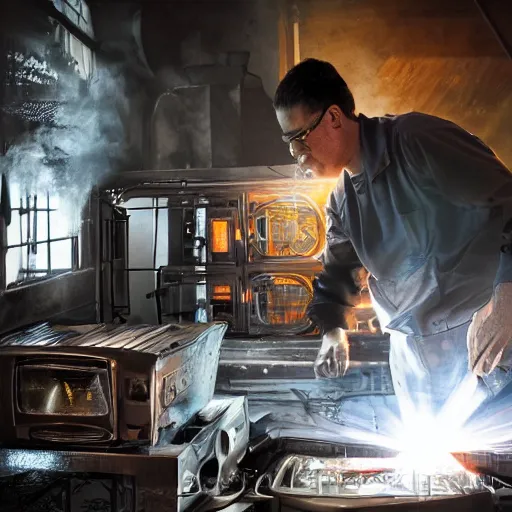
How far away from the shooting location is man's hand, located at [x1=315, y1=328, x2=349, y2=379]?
8.93ft

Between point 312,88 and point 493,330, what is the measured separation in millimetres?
1176

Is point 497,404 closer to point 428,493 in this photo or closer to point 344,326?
point 428,493

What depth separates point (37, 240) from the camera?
421cm

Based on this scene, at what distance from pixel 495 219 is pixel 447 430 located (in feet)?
4.40

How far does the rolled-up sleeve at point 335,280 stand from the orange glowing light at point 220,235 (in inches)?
84.3

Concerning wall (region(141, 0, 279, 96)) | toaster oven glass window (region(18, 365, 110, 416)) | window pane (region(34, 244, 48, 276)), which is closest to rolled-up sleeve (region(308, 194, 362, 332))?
toaster oven glass window (region(18, 365, 110, 416))

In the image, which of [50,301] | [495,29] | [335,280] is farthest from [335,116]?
[495,29]

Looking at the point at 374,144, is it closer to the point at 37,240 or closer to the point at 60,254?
the point at 37,240

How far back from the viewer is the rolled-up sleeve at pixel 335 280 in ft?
9.03

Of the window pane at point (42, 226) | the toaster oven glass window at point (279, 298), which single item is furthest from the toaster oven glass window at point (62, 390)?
the toaster oven glass window at point (279, 298)

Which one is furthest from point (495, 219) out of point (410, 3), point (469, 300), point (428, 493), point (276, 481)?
point (410, 3)

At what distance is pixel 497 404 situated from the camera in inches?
106

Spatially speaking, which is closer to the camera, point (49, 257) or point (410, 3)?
point (49, 257)

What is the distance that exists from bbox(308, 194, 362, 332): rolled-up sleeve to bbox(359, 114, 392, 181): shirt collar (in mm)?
378
